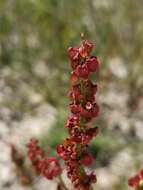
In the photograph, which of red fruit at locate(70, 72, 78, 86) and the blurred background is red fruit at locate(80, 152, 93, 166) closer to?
red fruit at locate(70, 72, 78, 86)

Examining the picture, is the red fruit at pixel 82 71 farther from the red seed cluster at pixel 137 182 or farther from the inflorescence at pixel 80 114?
the red seed cluster at pixel 137 182

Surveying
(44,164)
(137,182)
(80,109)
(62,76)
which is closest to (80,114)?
(80,109)

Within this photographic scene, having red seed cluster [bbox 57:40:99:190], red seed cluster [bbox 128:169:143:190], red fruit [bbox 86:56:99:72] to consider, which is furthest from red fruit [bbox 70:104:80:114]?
red seed cluster [bbox 128:169:143:190]

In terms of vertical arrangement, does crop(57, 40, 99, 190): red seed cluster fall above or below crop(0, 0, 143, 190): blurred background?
below

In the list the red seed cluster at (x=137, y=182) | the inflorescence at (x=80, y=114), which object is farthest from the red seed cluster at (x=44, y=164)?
the inflorescence at (x=80, y=114)

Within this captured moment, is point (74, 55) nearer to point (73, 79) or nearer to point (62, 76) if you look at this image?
point (73, 79)

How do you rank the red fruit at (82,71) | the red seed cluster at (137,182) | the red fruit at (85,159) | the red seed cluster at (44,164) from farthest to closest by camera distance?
the red seed cluster at (44,164)
the red seed cluster at (137,182)
the red fruit at (85,159)
the red fruit at (82,71)

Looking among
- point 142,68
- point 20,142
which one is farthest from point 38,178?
point 142,68
